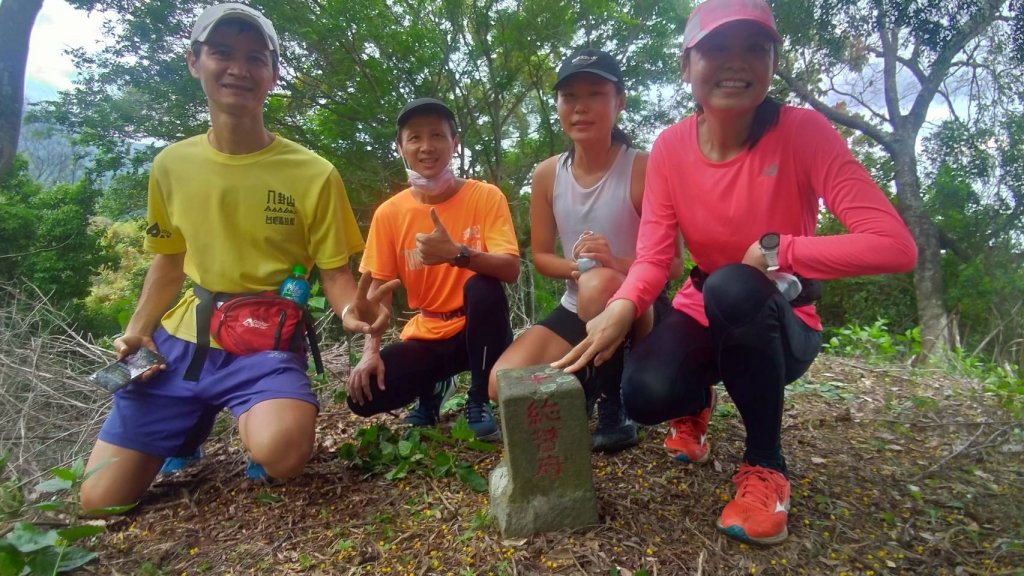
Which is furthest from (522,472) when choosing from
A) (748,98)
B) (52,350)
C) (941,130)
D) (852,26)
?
(941,130)

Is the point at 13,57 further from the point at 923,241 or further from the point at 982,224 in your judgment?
the point at 923,241

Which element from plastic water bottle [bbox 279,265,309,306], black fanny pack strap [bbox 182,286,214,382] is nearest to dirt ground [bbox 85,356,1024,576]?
black fanny pack strap [bbox 182,286,214,382]

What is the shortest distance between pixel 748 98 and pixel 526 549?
1500mm

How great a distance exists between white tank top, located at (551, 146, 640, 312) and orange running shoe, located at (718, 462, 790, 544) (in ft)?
3.21

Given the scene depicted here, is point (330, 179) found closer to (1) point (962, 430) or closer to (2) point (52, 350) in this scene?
(2) point (52, 350)

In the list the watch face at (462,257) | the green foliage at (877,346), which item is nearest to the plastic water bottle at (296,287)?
the watch face at (462,257)

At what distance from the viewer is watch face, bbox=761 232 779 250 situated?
5.53 feet

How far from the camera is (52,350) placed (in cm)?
345

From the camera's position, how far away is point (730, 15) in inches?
66.3

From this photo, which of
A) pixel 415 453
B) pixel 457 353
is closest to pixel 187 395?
pixel 415 453

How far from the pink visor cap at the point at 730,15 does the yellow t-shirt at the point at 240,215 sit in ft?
4.96

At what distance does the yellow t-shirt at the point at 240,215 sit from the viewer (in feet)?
7.59

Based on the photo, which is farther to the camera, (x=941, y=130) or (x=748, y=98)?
(x=941, y=130)

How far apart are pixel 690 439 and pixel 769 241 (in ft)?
2.85
